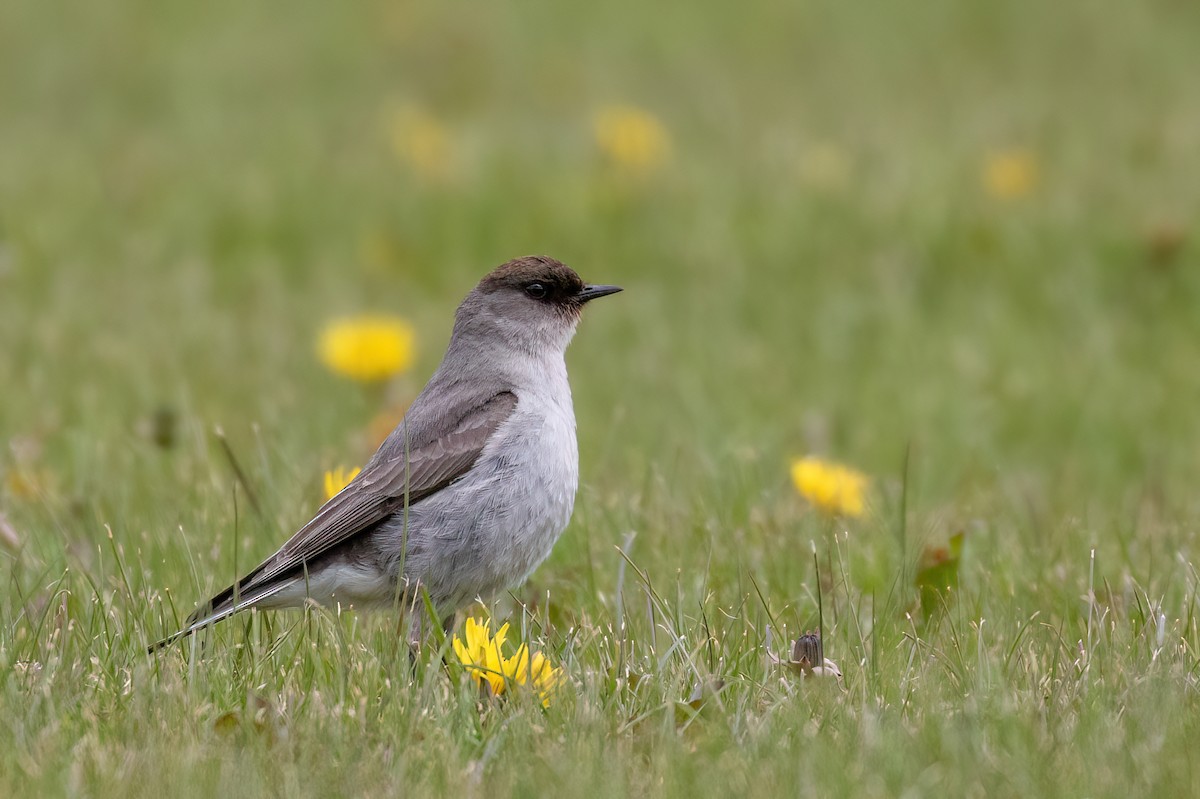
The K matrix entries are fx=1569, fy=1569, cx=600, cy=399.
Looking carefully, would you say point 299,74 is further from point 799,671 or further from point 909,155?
point 799,671

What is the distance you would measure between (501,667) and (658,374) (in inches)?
180

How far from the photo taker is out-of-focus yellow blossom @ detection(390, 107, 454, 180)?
10734 mm

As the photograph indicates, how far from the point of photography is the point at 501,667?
3.69 metres

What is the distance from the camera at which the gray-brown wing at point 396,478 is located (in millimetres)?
4465

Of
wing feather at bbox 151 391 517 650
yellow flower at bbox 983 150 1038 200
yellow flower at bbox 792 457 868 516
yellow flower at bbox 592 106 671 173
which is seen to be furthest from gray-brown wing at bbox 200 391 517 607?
yellow flower at bbox 983 150 1038 200

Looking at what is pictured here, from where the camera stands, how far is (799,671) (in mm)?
3734

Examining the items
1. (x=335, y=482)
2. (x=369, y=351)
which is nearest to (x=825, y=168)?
(x=369, y=351)

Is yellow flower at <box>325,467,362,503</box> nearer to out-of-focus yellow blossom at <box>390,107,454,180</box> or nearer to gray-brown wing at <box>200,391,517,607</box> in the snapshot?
gray-brown wing at <box>200,391,517,607</box>

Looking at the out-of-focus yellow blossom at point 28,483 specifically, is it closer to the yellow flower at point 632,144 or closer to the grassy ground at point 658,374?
the grassy ground at point 658,374

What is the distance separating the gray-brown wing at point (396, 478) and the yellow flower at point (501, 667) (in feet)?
2.27

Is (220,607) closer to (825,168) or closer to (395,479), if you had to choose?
(395,479)

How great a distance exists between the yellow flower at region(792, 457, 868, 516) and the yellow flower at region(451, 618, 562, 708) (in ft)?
5.84

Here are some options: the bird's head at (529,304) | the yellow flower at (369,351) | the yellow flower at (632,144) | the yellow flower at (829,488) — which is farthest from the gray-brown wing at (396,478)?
the yellow flower at (632,144)

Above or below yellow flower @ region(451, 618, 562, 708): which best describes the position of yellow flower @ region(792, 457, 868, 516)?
below
